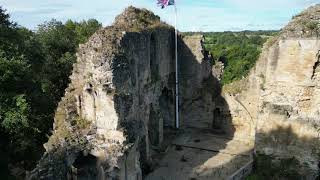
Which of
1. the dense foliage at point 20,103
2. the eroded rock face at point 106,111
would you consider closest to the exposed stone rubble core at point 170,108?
the eroded rock face at point 106,111

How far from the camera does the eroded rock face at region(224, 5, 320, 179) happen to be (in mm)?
16875

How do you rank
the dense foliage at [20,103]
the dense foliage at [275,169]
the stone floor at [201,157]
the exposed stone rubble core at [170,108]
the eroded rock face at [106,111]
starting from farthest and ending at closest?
the stone floor at [201,157], the dense foliage at [275,169], the dense foliage at [20,103], the exposed stone rubble core at [170,108], the eroded rock face at [106,111]

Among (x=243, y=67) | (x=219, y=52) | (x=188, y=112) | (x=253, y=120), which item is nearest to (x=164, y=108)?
(x=188, y=112)

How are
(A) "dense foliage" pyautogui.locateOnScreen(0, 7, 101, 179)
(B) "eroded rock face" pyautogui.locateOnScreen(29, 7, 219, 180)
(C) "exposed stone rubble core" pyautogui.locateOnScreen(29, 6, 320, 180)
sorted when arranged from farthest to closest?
1. (A) "dense foliage" pyautogui.locateOnScreen(0, 7, 101, 179)
2. (C) "exposed stone rubble core" pyautogui.locateOnScreen(29, 6, 320, 180)
3. (B) "eroded rock face" pyautogui.locateOnScreen(29, 7, 219, 180)

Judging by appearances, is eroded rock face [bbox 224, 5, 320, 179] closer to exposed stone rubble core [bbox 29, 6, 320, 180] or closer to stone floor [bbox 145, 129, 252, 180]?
exposed stone rubble core [bbox 29, 6, 320, 180]

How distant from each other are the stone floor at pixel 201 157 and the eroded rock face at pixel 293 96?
184cm

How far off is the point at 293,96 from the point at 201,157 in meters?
5.57

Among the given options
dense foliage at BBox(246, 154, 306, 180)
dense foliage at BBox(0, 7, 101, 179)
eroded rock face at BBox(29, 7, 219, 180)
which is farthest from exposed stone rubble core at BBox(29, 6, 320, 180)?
dense foliage at BBox(0, 7, 101, 179)

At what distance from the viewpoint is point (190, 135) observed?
22.8 m

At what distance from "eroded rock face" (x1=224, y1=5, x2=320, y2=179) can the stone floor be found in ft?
6.04

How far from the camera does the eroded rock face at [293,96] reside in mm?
16875

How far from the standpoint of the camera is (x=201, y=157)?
65.0ft

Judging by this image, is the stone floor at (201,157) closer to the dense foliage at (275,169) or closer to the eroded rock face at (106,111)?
the dense foliage at (275,169)

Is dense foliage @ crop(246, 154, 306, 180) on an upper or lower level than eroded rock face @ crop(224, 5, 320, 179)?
lower
